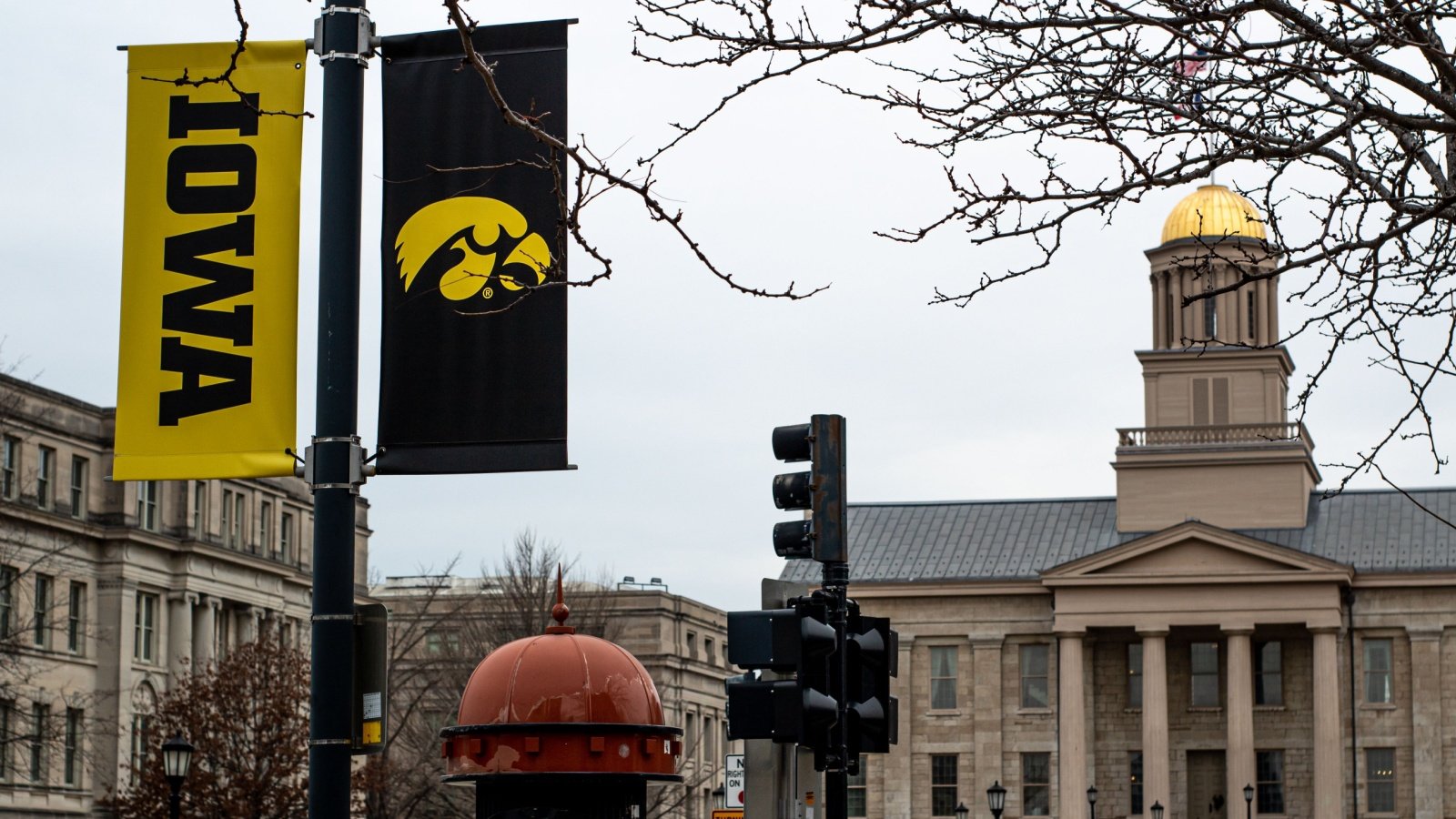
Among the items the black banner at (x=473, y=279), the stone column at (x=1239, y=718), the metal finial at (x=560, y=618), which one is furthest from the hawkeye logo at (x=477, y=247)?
the stone column at (x=1239, y=718)

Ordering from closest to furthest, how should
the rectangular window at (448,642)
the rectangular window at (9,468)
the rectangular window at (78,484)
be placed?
the rectangular window at (9,468)
the rectangular window at (78,484)
the rectangular window at (448,642)

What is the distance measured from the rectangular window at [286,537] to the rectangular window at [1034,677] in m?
25.5

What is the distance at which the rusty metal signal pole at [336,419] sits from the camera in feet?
28.8

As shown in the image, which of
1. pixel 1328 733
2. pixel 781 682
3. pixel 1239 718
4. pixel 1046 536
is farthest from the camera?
pixel 1046 536

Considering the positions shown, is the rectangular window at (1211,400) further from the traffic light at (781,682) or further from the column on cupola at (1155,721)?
the traffic light at (781,682)

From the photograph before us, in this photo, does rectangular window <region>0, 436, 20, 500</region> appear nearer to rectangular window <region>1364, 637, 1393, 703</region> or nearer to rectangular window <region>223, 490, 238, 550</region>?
rectangular window <region>223, 490, 238, 550</region>

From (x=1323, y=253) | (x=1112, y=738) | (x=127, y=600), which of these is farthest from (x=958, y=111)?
(x=1112, y=738)

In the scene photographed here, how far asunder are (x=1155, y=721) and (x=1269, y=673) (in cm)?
518

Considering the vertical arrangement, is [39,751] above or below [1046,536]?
below

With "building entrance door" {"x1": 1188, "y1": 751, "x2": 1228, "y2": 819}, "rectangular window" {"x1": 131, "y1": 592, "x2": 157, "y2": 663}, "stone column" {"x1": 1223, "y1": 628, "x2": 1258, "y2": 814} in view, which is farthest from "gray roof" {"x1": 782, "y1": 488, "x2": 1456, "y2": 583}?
"rectangular window" {"x1": 131, "y1": 592, "x2": 157, "y2": 663}

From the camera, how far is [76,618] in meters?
64.0

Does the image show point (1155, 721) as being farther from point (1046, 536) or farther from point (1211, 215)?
point (1211, 215)

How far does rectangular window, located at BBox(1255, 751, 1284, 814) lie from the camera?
2788 inches

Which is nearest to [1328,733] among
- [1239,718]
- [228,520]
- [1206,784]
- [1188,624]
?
[1239,718]
